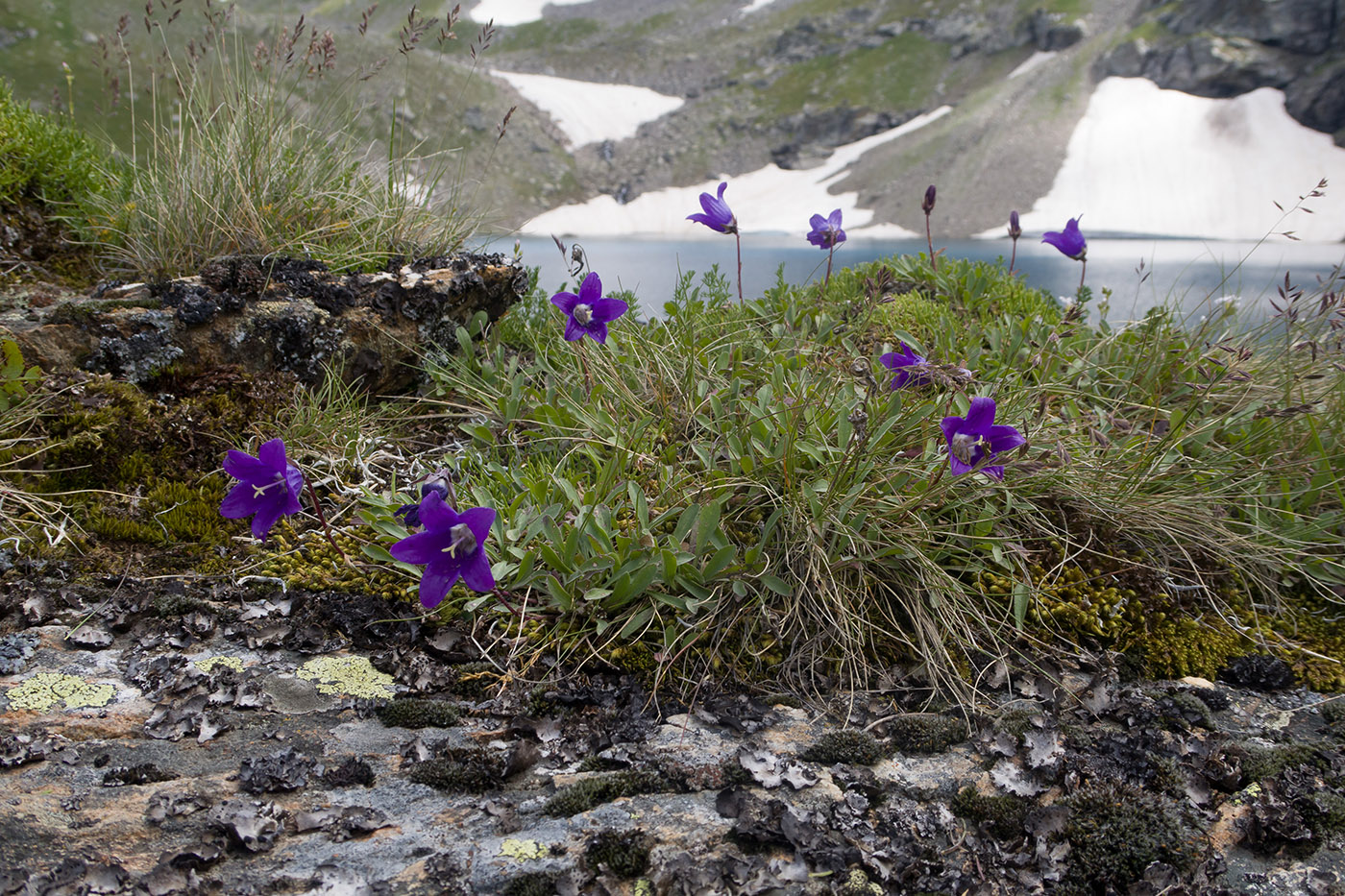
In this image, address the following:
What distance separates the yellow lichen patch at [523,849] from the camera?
147 cm

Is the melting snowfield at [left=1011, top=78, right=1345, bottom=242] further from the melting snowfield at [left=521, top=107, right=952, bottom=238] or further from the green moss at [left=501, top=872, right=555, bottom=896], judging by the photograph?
the green moss at [left=501, top=872, right=555, bottom=896]

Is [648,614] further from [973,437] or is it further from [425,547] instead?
[973,437]

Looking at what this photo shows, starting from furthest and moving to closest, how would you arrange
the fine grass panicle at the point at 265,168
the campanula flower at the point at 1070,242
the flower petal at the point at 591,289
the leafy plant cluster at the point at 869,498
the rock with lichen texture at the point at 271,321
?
1. the campanula flower at the point at 1070,242
2. the fine grass panicle at the point at 265,168
3. the rock with lichen texture at the point at 271,321
4. the flower petal at the point at 591,289
5. the leafy plant cluster at the point at 869,498

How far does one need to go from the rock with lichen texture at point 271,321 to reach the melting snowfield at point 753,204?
44581 mm

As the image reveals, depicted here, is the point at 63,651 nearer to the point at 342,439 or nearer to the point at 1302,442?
the point at 342,439

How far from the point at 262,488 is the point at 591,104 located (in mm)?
73338

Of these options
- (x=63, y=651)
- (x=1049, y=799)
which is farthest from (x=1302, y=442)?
(x=63, y=651)

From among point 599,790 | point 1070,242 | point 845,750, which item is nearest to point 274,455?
point 599,790

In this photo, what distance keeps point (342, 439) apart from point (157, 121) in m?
2.32

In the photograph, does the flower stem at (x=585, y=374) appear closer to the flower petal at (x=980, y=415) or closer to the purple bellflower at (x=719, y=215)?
the purple bellflower at (x=719, y=215)

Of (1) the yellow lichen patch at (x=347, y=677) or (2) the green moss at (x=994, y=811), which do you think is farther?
(1) the yellow lichen patch at (x=347, y=677)

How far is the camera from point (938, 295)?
490 centimetres

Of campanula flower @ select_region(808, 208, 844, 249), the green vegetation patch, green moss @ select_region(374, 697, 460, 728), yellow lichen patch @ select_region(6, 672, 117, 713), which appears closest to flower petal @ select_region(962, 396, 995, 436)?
green moss @ select_region(374, 697, 460, 728)

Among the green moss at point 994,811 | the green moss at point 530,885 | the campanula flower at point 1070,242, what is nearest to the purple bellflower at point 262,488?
the green moss at point 530,885
